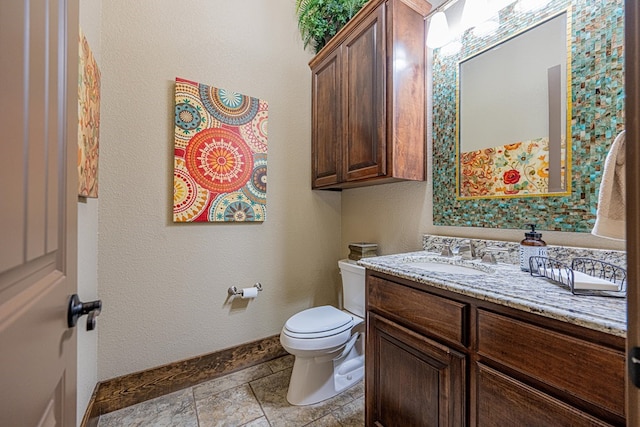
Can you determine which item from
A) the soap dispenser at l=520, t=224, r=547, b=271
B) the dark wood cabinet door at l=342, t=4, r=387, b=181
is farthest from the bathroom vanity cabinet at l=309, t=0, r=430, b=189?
the soap dispenser at l=520, t=224, r=547, b=271

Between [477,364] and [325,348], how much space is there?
33.5 inches

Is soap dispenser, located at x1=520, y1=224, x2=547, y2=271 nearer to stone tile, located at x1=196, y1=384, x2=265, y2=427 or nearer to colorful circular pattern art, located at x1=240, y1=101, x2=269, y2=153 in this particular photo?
stone tile, located at x1=196, y1=384, x2=265, y2=427

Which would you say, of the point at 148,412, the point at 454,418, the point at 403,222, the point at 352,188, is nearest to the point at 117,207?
the point at 148,412

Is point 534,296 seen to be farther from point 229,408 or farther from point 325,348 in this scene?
point 229,408

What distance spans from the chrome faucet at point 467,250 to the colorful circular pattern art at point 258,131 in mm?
1436

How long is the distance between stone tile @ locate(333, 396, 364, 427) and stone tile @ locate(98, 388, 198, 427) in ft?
2.51

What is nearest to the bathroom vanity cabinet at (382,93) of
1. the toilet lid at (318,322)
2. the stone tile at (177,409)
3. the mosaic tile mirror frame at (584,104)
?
the mosaic tile mirror frame at (584,104)

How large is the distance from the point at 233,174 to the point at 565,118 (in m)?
1.77

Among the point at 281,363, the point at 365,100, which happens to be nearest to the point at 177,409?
the point at 281,363

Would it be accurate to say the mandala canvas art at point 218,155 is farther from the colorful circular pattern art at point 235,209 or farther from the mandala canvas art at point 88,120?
the mandala canvas art at point 88,120

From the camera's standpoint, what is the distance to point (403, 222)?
1754 mm

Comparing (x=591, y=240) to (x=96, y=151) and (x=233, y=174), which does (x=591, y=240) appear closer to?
(x=233, y=174)

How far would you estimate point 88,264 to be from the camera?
126 centimetres

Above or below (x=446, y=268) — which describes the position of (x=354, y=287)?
below
